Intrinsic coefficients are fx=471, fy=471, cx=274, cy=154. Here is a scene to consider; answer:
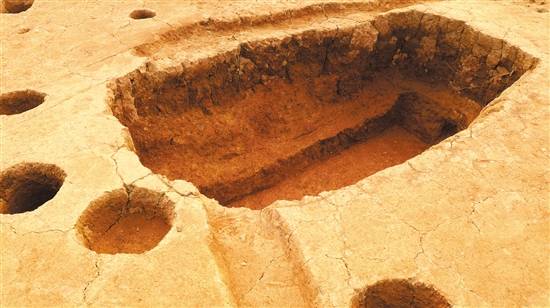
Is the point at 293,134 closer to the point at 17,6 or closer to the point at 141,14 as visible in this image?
the point at 141,14

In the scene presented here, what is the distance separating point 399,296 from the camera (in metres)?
2.58

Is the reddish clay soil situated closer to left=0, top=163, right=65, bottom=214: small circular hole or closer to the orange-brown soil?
the orange-brown soil

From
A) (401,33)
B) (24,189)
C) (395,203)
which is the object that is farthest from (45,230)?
(401,33)

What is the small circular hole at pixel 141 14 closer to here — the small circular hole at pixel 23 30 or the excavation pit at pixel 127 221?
the small circular hole at pixel 23 30

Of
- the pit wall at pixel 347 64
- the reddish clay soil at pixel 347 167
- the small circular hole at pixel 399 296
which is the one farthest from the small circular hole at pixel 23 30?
the small circular hole at pixel 399 296

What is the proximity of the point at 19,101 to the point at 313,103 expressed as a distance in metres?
3.05

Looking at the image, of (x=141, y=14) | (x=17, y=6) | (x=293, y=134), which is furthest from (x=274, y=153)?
(x=17, y=6)

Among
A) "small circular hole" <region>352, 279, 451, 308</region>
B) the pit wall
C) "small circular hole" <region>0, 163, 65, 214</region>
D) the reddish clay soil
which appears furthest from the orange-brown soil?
"small circular hole" <region>352, 279, 451, 308</region>

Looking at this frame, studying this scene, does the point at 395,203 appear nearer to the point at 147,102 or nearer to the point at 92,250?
the point at 92,250

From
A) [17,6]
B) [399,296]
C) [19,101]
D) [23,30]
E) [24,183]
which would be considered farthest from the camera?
[17,6]

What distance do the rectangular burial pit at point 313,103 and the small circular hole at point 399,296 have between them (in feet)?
8.35

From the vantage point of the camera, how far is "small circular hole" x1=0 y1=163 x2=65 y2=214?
3219 mm

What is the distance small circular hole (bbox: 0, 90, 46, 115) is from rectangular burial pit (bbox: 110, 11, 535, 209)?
74 centimetres

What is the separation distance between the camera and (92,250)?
2.86 m
